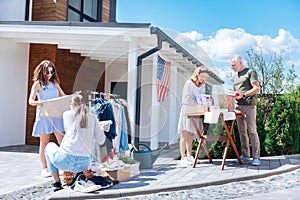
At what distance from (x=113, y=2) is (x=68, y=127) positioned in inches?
364

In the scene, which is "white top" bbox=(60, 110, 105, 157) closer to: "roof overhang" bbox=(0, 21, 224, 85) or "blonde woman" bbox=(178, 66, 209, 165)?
"blonde woman" bbox=(178, 66, 209, 165)

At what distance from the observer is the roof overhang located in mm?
5957

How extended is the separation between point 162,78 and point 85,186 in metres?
4.54

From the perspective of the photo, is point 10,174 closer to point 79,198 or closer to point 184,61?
point 79,198

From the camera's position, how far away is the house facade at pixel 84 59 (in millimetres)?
6266

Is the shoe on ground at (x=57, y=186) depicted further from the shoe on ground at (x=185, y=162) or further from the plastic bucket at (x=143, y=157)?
the shoe on ground at (x=185, y=162)

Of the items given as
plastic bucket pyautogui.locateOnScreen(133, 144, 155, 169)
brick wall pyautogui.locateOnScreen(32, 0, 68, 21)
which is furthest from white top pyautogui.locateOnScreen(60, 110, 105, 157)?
brick wall pyautogui.locateOnScreen(32, 0, 68, 21)

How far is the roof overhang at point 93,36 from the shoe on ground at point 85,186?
2.92m

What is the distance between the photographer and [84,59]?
9.08 metres

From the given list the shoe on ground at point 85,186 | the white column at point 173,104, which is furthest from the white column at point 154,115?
the shoe on ground at point 85,186

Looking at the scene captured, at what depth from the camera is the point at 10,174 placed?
4.64 m

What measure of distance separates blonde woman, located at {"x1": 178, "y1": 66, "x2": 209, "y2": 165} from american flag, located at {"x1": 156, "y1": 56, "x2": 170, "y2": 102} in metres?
2.15

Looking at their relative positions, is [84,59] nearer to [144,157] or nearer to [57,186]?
[144,157]

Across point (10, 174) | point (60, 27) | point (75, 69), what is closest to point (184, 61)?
point (75, 69)
